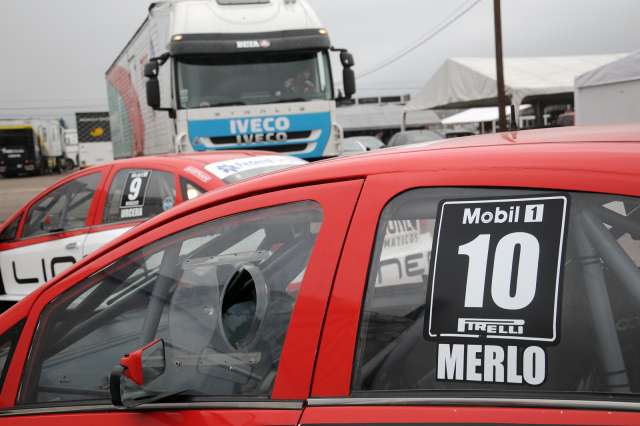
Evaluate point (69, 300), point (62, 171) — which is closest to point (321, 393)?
point (69, 300)

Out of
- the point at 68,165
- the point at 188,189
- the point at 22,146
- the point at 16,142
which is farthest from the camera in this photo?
the point at 68,165

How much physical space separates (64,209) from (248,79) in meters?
4.93

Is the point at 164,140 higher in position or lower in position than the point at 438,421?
higher

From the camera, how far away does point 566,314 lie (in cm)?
131

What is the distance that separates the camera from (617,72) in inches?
396

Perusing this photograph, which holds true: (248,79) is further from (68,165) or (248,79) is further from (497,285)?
(68,165)

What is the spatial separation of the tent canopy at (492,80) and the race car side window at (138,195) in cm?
1231

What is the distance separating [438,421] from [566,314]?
0.33 metres

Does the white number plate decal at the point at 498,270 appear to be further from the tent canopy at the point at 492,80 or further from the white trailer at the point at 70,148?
the white trailer at the point at 70,148

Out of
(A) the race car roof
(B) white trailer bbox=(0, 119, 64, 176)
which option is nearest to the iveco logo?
(A) the race car roof

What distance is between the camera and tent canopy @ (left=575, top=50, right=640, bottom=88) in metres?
9.76

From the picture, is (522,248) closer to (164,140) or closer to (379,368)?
(379,368)

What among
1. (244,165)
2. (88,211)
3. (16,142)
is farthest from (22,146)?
(244,165)

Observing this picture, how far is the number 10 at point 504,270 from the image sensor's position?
52.4 inches
